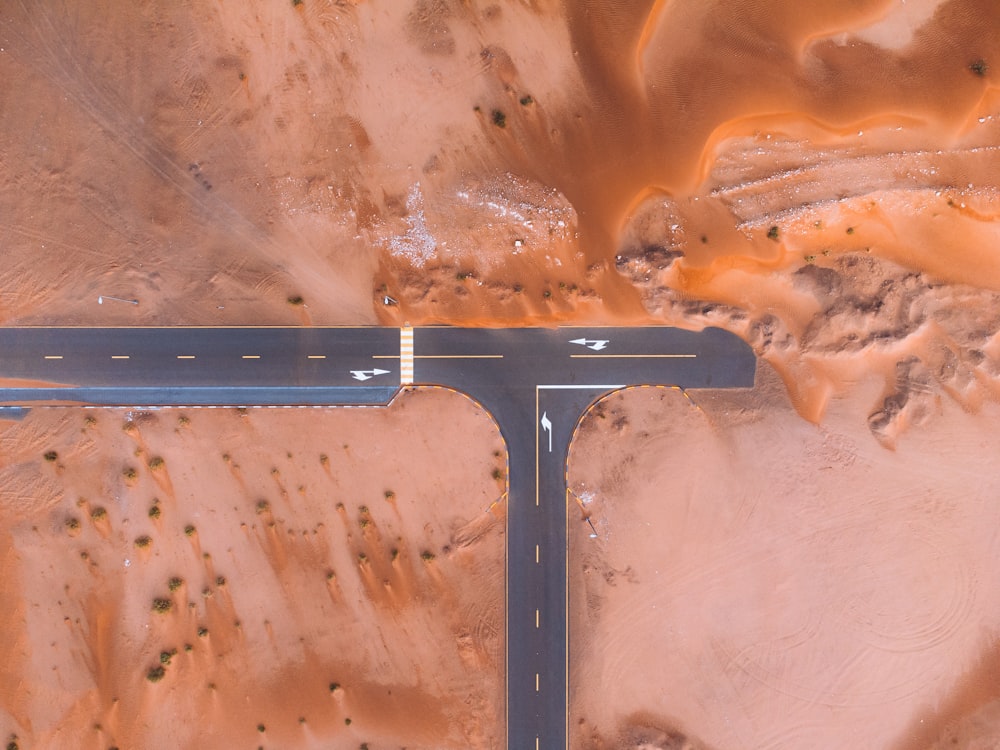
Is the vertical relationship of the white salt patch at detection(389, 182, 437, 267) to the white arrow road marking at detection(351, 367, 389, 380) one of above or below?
above

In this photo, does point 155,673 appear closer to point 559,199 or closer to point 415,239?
point 415,239

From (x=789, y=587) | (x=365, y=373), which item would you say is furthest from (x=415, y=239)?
(x=789, y=587)

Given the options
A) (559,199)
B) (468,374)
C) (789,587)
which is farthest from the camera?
(468,374)

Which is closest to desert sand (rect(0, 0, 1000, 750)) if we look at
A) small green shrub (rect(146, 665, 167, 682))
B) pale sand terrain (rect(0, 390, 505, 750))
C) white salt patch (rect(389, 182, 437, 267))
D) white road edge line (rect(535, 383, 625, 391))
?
white salt patch (rect(389, 182, 437, 267))

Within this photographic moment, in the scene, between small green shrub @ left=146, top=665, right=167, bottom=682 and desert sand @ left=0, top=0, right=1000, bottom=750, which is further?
desert sand @ left=0, top=0, right=1000, bottom=750

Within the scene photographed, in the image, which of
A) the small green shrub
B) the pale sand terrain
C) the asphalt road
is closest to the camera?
the small green shrub

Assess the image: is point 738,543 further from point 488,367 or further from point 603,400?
point 488,367

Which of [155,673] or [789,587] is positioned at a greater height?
[789,587]

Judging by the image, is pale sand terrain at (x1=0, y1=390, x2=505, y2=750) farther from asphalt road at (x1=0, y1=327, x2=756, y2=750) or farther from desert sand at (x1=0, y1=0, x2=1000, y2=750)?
asphalt road at (x1=0, y1=327, x2=756, y2=750)
